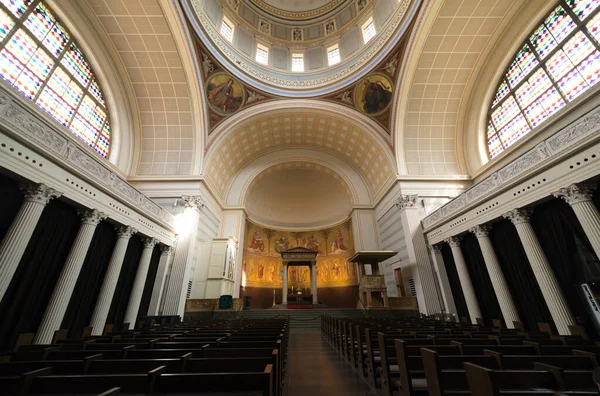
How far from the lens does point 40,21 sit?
9203mm

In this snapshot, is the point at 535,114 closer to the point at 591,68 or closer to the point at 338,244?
the point at 591,68

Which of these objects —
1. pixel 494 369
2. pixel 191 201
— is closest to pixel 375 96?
pixel 191 201

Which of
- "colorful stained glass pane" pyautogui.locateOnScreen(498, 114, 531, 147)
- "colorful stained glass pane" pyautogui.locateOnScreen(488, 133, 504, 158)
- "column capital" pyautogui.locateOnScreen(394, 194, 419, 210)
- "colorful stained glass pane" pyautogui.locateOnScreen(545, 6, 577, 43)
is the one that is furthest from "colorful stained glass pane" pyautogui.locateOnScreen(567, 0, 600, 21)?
"column capital" pyautogui.locateOnScreen(394, 194, 419, 210)

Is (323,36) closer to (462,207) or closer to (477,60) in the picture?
(477,60)

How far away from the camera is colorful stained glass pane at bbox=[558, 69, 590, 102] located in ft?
29.6

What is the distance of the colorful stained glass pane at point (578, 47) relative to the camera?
351 inches

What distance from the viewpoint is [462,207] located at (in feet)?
32.8

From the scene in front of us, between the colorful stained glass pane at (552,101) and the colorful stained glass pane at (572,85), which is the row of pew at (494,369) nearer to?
the colorful stained glass pane at (572,85)

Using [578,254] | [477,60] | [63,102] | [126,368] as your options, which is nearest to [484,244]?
[578,254]

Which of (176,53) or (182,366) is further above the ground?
(176,53)

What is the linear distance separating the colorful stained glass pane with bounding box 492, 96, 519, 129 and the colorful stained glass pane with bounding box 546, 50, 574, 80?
1880mm

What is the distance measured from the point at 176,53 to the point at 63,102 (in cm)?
541

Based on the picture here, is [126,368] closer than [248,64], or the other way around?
[126,368]

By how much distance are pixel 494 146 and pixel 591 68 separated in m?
4.85
